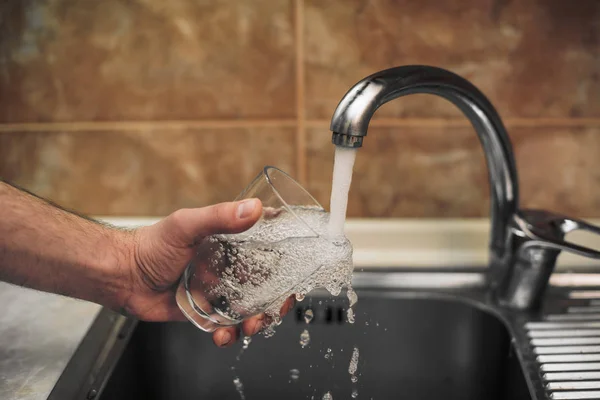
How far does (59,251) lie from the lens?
29.8 inches

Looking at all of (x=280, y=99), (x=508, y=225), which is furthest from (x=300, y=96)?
(x=508, y=225)

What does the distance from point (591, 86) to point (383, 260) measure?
0.39m

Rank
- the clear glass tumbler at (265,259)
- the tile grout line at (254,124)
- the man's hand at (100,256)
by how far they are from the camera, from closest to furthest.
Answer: the clear glass tumbler at (265,259), the man's hand at (100,256), the tile grout line at (254,124)

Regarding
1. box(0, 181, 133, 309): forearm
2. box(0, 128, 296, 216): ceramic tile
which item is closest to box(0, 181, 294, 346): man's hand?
box(0, 181, 133, 309): forearm

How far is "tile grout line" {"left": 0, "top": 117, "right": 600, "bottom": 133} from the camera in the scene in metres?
0.98

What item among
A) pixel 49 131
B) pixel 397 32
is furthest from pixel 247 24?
pixel 49 131

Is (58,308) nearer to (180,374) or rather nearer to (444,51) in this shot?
(180,374)

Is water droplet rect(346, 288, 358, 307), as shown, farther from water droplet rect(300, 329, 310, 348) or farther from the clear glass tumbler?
water droplet rect(300, 329, 310, 348)

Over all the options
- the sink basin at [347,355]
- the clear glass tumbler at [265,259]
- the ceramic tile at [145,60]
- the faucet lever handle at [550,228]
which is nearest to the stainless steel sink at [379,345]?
the sink basin at [347,355]

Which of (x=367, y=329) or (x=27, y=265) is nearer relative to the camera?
(x=27, y=265)

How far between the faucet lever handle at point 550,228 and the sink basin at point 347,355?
0.12 m

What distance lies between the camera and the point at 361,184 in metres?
1.02

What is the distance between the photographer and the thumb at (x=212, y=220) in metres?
0.64

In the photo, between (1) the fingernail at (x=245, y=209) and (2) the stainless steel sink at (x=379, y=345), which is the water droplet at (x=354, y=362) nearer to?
(2) the stainless steel sink at (x=379, y=345)
